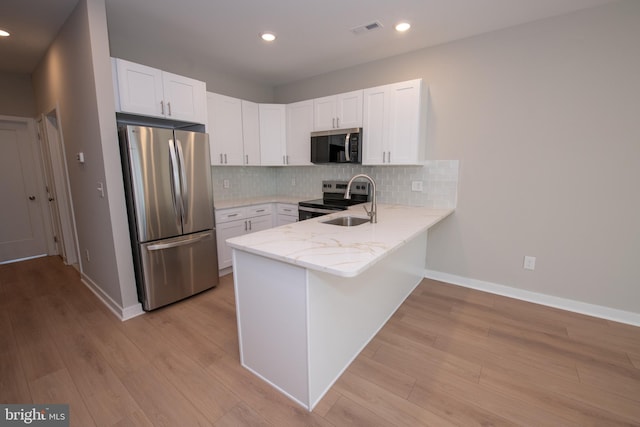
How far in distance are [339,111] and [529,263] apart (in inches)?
104

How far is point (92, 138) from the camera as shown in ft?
7.77

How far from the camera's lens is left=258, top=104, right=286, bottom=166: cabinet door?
12.9ft

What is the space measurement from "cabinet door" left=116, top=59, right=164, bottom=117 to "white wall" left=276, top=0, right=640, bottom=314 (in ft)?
8.71

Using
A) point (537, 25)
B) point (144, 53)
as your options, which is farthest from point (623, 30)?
point (144, 53)

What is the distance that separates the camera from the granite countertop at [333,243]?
131 cm

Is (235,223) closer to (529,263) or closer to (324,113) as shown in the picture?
(324,113)

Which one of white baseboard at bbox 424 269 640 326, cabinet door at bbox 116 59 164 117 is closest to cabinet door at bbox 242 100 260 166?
cabinet door at bbox 116 59 164 117

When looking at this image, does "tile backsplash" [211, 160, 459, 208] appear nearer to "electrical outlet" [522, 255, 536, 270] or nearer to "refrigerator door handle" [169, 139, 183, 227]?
"electrical outlet" [522, 255, 536, 270]

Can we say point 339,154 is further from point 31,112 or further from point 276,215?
point 31,112

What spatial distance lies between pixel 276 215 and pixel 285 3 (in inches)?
100

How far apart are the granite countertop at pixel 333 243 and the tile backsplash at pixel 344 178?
0.85m

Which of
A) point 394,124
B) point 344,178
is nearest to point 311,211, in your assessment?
point 344,178

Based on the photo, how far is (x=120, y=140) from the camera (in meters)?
2.34

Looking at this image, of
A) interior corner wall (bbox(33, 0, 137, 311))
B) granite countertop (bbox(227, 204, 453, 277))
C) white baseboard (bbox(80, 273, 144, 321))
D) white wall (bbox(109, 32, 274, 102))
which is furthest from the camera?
Result: white wall (bbox(109, 32, 274, 102))
